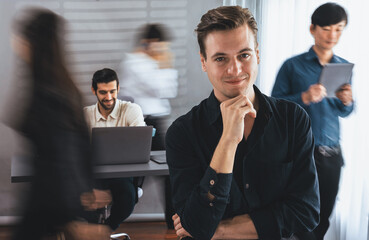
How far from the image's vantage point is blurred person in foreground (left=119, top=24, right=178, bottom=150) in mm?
3975

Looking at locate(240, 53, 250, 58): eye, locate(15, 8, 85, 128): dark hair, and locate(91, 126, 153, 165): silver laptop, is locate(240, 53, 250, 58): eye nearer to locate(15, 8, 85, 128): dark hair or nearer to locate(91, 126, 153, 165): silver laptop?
locate(15, 8, 85, 128): dark hair

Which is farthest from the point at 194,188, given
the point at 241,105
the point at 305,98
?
the point at 305,98

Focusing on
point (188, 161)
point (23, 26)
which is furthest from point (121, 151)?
point (188, 161)

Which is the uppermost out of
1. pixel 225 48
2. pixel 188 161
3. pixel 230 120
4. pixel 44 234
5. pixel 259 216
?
pixel 225 48

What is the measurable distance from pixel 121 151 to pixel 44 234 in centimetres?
107

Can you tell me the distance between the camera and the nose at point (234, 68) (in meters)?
1.21

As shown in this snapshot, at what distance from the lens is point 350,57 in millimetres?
2998

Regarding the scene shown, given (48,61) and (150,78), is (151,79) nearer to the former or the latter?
(150,78)

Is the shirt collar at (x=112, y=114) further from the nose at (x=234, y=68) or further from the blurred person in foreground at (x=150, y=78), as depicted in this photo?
the nose at (x=234, y=68)

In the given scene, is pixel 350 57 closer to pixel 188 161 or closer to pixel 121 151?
pixel 121 151

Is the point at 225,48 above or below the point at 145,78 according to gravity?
above

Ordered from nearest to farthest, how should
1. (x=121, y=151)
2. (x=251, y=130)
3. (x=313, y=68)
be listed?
(x=251, y=130) → (x=313, y=68) → (x=121, y=151)

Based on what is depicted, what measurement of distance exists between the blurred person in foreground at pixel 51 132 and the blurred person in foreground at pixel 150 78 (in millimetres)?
2002

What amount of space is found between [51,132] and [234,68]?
878 millimetres
